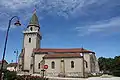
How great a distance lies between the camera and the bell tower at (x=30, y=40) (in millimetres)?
54188

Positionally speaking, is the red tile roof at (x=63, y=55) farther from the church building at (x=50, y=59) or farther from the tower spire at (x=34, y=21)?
the tower spire at (x=34, y=21)

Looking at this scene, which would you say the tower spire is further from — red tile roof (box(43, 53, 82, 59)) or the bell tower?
red tile roof (box(43, 53, 82, 59))

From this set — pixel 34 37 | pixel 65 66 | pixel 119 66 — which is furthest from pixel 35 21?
pixel 119 66

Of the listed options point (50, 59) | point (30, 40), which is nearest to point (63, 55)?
point (50, 59)

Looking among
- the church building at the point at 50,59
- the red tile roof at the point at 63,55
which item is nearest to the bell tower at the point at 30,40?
the church building at the point at 50,59

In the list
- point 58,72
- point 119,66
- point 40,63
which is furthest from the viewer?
point 119,66

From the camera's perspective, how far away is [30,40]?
2169 inches

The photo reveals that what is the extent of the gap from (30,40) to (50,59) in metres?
11.5

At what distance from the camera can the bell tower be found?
5419 centimetres

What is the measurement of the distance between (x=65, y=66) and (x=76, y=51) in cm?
686

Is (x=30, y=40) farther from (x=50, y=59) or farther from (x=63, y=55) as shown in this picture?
(x=63, y=55)

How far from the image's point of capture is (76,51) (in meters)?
51.3

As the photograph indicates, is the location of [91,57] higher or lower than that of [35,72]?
higher

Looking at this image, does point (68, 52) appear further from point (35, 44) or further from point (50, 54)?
point (35, 44)
